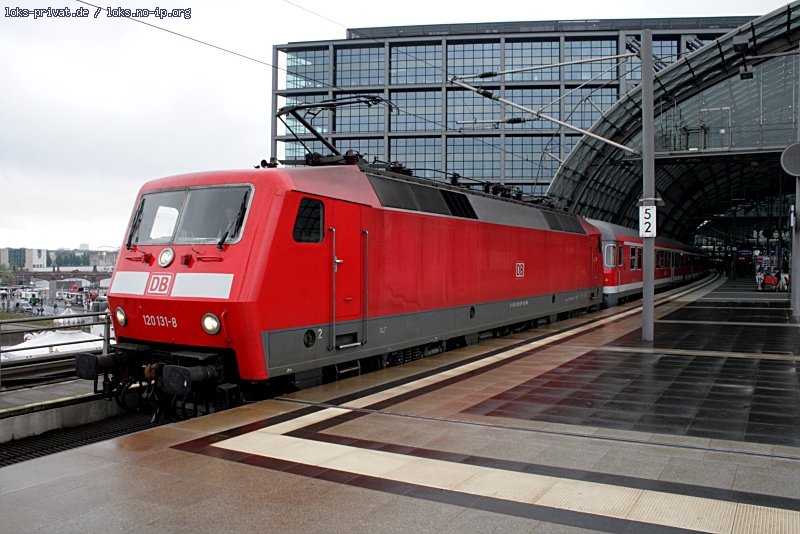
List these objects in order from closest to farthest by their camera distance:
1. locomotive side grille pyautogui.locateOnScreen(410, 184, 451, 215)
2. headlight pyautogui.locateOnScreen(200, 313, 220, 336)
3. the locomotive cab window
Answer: headlight pyautogui.locateOnScreen(200, 313, 220, 336)
the locomotive cab window
locomotive side grille pyautogui.locateOnScreen(410, 184, 451, 215)

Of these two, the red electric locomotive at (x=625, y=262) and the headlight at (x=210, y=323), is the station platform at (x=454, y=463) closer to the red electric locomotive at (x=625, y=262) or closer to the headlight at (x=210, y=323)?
the headlight at (x=210, y=323)

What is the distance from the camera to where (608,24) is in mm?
59344

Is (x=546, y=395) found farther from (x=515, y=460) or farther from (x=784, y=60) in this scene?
(x=784, y=60)

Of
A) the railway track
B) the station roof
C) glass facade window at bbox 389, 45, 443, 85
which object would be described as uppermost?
glass facade window at bbox 389, 45, 443, 85

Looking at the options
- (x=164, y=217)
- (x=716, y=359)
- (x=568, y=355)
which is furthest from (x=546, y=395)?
(x=164, y=217)

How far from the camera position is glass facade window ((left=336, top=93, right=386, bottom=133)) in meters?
60.2

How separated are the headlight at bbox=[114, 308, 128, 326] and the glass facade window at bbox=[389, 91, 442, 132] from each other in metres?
52.4

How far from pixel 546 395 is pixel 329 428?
3385mm

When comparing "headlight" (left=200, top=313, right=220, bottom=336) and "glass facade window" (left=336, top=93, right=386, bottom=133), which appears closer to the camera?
"headlight" (left=200, top=313, right=220, bottom=336)

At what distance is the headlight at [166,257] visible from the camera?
27.6 feet

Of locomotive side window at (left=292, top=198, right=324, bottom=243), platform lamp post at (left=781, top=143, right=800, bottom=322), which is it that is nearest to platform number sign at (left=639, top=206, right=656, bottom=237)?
platform lamp post at (left=781, top=143, right=800, bottom=322)

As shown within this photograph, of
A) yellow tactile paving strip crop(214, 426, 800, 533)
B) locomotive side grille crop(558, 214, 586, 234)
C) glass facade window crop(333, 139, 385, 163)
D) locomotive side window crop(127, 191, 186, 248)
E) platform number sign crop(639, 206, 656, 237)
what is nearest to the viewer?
yellow tactile paving strip crop(214, 426, 800, 533)

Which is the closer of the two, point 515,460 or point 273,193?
point 515,460

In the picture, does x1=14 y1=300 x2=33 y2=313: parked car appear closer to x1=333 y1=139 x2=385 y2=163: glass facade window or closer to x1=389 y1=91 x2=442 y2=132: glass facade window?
x1=333 y1=139 x2=385 y2=163: glass facade window
